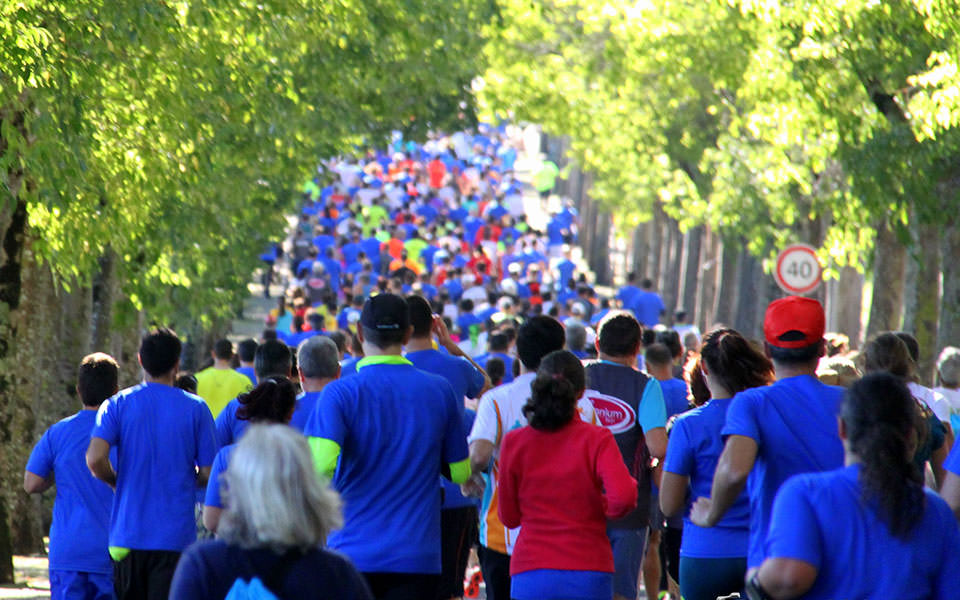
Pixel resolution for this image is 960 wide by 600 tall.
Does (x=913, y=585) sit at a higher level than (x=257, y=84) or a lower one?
lower

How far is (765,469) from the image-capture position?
546 cm

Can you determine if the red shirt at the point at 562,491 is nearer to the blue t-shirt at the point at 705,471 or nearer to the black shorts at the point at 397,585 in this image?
the blue t-shirt at the point at 705,471

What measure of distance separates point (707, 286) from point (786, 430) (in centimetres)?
3433

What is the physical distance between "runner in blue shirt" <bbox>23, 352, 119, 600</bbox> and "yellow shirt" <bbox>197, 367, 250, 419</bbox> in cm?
445

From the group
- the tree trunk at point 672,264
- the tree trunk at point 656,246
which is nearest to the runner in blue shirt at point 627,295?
the tree trunk at point 672,264

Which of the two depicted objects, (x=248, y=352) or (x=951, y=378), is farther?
(x=248, y=352)

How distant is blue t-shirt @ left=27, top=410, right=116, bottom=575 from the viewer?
25.8 feet

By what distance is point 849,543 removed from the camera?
4195 millimetres

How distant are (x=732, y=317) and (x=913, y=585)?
28595 mm

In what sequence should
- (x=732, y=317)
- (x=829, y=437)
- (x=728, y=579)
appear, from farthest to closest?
(x=732, y=317), (x=728, y=579), (x=829, y=437)

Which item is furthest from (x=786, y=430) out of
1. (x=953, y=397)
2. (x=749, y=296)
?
(x=749, y=296)

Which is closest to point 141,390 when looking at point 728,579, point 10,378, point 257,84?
point 728,579

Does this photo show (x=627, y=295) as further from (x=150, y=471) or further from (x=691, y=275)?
(x=150, y=471)

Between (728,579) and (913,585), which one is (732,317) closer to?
(728,579)
